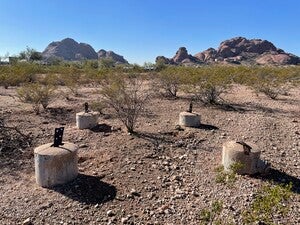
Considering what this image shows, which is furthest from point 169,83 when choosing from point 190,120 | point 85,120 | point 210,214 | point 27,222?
point 210,214

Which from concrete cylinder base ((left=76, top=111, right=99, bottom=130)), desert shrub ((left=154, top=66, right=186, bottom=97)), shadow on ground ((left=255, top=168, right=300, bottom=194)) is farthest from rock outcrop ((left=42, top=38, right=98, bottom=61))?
shadow on ground ((left=255, top=168, right=300, bottom=194))

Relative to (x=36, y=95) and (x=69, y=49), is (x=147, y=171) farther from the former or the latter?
(x=69, y=49)

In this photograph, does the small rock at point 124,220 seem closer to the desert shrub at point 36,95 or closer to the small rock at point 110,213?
the small rock at point 110,213

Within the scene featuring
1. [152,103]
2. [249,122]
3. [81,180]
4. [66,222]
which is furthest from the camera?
[152,103]

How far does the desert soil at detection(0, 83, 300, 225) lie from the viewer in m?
5.93

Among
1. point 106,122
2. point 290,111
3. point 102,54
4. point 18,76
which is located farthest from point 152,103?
point 102,54

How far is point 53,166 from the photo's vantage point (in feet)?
21.8

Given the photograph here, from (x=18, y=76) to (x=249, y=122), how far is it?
48.2 ft

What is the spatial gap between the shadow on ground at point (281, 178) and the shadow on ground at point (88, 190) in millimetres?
2998

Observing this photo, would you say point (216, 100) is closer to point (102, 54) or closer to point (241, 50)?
point (241, 50)

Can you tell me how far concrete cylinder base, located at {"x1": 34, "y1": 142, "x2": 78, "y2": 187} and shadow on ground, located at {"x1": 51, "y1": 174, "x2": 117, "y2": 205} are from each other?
15 cm

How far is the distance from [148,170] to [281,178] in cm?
269

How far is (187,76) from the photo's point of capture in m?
17.6

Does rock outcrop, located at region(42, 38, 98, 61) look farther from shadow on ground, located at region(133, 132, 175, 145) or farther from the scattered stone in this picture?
the scattered stone
